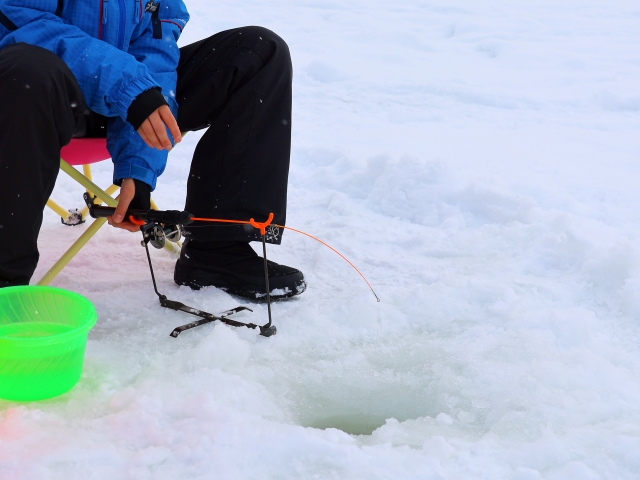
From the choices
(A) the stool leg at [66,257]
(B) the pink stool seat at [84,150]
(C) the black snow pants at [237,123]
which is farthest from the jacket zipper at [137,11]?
(A) the stool leg at [66,257]

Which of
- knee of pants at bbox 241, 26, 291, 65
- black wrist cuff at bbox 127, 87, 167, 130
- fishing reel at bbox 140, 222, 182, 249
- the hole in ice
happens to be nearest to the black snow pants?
knee of pants at bbox 241, 26, 291, 65

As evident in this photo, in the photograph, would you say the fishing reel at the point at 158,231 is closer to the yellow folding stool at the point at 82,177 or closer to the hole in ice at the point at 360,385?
the yellow folding stool at the point at 82,177

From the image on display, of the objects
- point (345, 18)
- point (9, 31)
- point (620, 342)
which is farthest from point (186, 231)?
point (345, 18)

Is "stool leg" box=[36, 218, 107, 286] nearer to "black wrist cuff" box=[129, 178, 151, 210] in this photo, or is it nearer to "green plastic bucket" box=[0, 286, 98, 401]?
"black wrist cuff" box=[129, 178, 151, 210]

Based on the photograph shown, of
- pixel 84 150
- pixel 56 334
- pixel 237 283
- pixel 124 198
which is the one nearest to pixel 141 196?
pixel 124 198

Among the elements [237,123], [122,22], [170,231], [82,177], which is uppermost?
[122,22]

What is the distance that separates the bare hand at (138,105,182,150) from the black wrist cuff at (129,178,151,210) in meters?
0.25

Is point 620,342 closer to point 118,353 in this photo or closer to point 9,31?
point 118,353

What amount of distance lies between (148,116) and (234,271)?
22.7 inches

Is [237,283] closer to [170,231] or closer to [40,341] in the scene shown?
[170,231]

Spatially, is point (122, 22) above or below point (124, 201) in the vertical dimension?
above

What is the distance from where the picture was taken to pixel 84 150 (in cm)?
187

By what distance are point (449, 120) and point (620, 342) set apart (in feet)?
8.94

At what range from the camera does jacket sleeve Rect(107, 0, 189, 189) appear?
1751 millimetres
